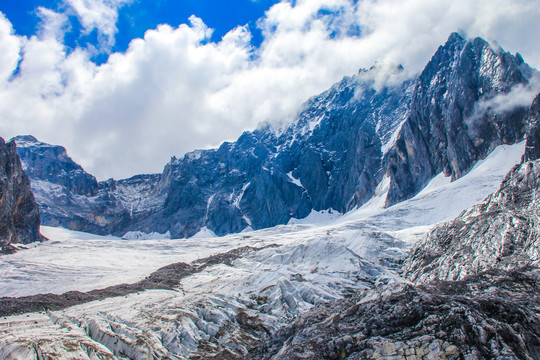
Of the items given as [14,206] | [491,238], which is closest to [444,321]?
[491,238]

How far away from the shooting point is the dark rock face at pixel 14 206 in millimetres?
138750

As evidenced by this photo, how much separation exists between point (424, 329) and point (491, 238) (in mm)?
28940

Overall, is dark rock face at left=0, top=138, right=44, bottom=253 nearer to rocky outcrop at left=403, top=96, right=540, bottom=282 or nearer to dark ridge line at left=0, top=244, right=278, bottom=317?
dark ridge line at left=0, top=244, right=278, bottom=317

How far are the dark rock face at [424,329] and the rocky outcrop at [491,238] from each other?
12752 millimetres

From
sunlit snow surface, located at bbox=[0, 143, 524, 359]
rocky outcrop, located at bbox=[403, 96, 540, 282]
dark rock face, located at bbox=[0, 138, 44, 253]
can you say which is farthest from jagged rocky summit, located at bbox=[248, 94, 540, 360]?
dark rock face, located at bbox=[0, 138, 44, 253]

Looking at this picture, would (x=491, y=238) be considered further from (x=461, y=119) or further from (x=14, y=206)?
(x=14, y=206)

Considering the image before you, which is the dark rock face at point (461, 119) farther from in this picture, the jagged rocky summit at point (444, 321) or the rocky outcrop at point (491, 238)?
the jagged rocky summit at point (444, 321)

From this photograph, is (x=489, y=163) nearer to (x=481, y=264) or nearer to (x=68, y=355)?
(x=481, y=264)

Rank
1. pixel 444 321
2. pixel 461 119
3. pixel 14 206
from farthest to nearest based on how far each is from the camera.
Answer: pixel 461 119
pixel 14 206
pixel 444 321

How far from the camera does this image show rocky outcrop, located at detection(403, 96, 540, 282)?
38219 mm

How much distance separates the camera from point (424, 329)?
19.0m

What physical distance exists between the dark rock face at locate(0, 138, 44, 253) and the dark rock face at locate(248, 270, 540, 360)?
435 ft

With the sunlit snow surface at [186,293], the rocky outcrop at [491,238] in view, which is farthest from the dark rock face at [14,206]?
the rocky outcrop at [491,238]

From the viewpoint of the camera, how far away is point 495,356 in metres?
16.3
